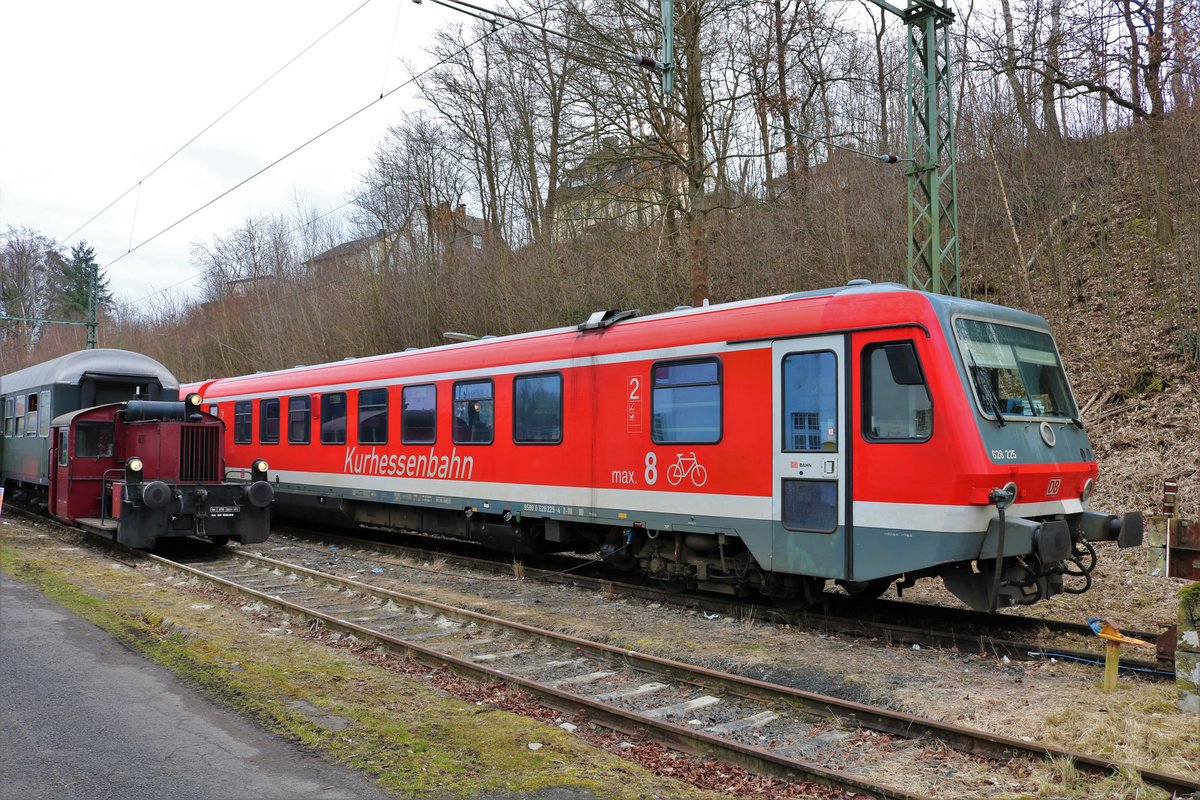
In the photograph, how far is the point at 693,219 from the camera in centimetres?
1762

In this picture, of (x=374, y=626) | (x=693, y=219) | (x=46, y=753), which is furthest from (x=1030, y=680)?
(x=693, y=219)

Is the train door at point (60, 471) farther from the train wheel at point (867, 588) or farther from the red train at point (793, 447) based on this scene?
the train wheel at point (867, 588)

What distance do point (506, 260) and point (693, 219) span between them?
8970mm

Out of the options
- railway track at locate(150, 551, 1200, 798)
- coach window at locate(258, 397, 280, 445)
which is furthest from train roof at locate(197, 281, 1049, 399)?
coach window at locate(258, 397, 280, 445)

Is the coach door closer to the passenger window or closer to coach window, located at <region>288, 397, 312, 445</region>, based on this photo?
the passenger window

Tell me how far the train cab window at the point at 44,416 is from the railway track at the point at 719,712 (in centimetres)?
972

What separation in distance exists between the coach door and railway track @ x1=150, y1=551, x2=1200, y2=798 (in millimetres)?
1985

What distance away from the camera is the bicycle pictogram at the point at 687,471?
9.31 m

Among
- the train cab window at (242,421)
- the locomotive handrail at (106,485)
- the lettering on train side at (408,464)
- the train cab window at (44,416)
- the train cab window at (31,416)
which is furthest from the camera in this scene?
the train cab window at (242,421)

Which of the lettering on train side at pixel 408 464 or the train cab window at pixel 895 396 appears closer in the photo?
the train cab window at pixel 895 396

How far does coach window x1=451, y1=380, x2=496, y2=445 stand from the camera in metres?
12.3

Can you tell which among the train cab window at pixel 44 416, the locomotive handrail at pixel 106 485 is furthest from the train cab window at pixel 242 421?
the locomotive handrail at pixel 106 485

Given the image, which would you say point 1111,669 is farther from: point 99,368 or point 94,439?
point 99,368

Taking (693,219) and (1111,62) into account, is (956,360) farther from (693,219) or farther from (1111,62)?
(1111,62)
